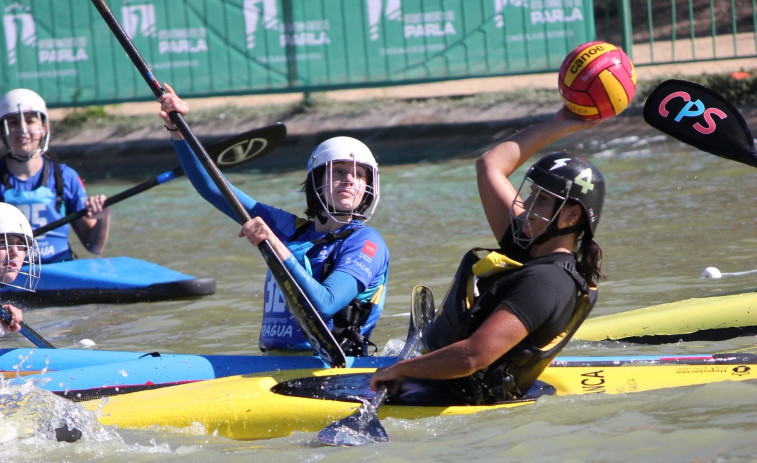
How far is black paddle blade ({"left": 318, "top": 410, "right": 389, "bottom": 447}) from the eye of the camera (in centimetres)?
356

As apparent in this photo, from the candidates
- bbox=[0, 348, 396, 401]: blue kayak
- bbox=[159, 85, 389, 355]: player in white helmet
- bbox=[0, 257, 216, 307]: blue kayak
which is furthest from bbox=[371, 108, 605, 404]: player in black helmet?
bbox=[0, 257, 216, 307]: blue kayak

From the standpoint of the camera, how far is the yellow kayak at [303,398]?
3.78 metres

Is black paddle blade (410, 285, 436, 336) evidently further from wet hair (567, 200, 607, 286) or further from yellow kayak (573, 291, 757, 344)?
yellow kayak (573, 291, 757, 344)

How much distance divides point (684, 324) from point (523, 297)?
2.09 meters

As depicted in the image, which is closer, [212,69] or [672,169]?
[672,169]

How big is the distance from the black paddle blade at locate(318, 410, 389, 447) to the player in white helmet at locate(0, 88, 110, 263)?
3746 millimetres

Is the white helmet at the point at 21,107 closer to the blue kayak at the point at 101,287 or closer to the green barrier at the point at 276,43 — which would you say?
the blue kayak at the point at 101,287

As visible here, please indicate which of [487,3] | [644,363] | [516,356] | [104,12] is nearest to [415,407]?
[516,356]

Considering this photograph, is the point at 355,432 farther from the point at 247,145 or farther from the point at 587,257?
the point at 247,145

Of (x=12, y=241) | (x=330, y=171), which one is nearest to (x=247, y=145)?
(x=12, y=241)

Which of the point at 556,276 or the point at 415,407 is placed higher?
the point at 556,276

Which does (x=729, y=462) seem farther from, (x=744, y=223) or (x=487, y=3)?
(x=487, y=3)

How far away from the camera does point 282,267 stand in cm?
406

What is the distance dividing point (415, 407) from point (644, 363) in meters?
0.94
